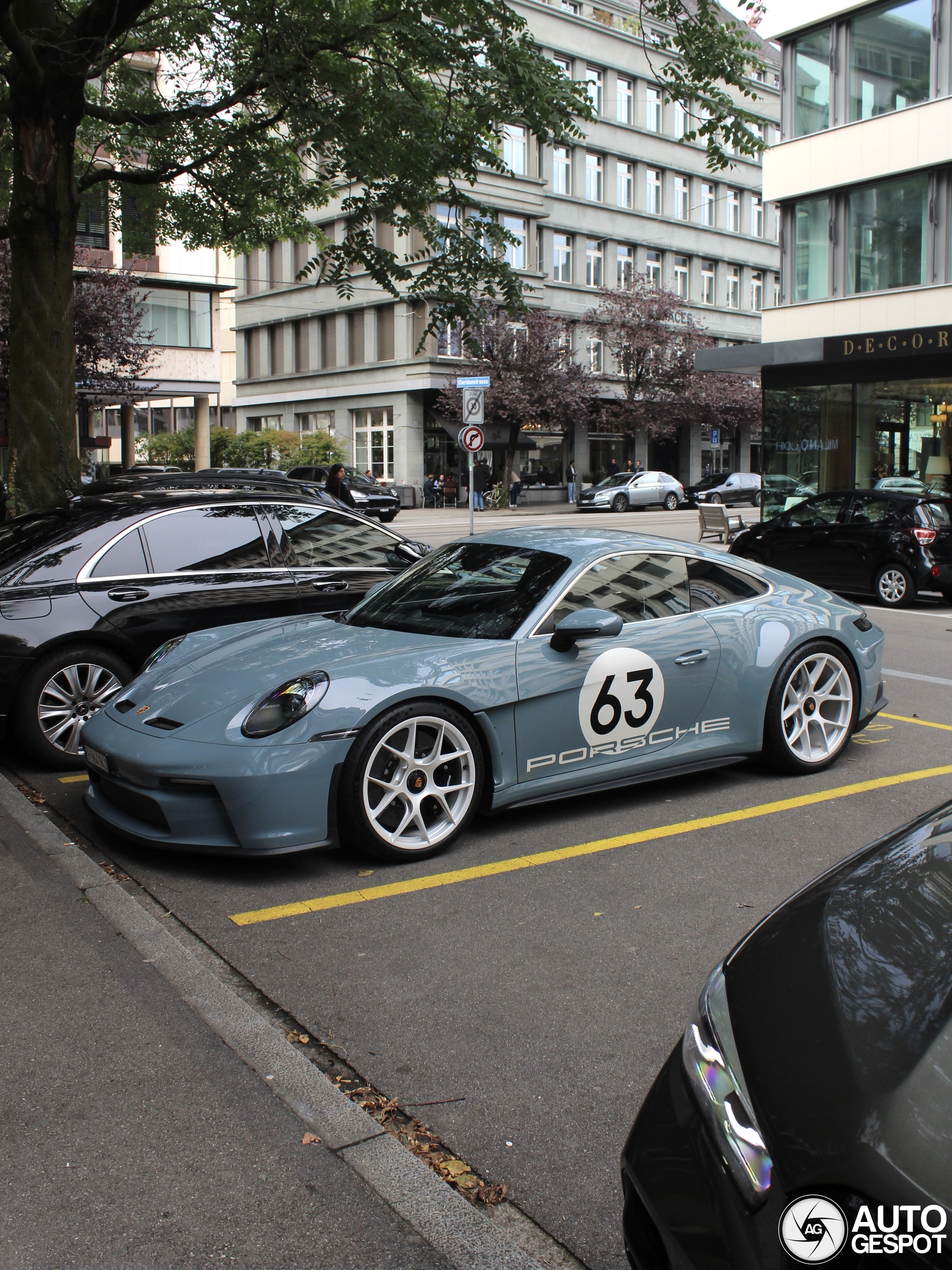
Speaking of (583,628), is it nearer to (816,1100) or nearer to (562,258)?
(816,1100)

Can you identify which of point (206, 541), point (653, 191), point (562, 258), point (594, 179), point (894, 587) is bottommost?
point (894, 587)

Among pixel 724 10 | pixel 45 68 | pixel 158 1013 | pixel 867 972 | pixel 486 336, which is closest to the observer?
pixel 867 972

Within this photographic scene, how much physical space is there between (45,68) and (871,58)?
1872cm

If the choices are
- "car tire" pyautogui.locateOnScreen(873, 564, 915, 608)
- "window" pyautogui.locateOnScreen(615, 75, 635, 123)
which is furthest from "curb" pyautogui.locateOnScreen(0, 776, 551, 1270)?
"window" pyautogui.locateOnScreen(615, 75, 635, 123)

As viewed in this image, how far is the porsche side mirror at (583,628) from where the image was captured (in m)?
5.26

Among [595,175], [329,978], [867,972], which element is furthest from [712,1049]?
[595,175]

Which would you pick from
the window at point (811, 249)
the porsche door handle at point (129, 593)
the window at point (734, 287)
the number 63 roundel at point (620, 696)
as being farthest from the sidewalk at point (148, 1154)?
the window at point (734, 287)

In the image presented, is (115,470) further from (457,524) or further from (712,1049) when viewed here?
(712,1049)

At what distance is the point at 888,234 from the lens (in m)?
23.9

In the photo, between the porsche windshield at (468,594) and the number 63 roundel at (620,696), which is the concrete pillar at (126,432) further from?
the number 63 roundel at (620,696)

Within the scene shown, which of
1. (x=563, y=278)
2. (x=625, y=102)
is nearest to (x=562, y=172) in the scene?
(x=563, y=278)

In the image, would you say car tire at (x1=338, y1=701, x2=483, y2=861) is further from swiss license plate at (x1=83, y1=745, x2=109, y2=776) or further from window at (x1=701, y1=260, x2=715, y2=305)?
window at (x1=701, y1=260, x2=715, y2=305)

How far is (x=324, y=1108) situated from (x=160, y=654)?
129 inches

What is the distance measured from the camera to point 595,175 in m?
54.9
